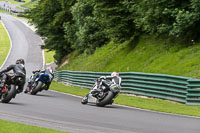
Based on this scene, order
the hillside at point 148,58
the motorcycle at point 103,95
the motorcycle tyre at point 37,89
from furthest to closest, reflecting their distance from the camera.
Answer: the hillside at point 148,58, the motorcycle tyre at point 37,89, the motorcycle at point 103,95

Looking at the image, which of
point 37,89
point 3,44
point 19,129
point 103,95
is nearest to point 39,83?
point 37,89

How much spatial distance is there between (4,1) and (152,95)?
514 ft

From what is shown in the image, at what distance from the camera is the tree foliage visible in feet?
77.1

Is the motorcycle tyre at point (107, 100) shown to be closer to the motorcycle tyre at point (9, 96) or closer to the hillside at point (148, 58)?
the motorcycle tyre at point (9, 96)

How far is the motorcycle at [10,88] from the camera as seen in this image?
43.8 ft

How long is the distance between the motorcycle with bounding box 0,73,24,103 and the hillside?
901 cm

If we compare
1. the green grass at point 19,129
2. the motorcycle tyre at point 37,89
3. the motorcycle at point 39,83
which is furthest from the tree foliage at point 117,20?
the green grass at point 19,129

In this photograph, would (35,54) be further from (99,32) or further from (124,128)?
(124,128)

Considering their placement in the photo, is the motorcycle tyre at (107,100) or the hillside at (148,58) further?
the hillside at (148,58)

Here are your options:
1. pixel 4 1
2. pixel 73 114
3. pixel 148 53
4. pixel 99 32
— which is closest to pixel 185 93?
pixel 73 114

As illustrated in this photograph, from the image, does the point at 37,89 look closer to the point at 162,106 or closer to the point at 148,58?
the point at 162,106

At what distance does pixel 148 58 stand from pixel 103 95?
13609mm

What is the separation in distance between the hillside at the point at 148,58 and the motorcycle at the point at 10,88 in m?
9.01

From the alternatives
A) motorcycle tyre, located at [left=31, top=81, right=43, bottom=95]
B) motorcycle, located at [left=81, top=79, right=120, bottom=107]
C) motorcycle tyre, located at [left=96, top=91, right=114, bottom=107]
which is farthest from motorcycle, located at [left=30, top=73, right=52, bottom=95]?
motorcycle tyre, located at [left=96, top=91, right=114, bottom=107]
